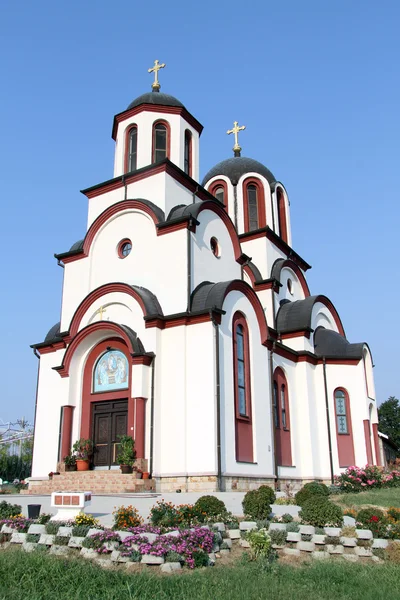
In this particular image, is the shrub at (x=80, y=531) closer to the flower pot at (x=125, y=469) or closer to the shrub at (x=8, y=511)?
the shrub at (x=8, y=511)

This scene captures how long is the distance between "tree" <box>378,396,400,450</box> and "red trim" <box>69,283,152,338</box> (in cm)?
3869

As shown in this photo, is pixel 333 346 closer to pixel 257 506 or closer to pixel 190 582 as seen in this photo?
pixel 257 506

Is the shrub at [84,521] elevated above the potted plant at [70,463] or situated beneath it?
situated beneath

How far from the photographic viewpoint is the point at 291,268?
23531 millimetres

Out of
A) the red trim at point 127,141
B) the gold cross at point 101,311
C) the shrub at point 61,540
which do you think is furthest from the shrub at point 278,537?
the red trim at point 127,141

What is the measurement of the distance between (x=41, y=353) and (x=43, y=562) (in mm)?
13000

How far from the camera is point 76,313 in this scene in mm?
16797

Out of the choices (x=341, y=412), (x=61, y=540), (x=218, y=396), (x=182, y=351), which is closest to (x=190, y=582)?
(x=61, y=540)

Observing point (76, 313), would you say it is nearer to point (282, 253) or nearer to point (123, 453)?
point (123, 453)

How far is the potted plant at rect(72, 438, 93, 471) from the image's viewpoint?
14877 millimetres

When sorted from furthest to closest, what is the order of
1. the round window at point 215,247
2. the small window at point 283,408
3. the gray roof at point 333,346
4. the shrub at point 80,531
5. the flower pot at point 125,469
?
1. the gray roof at point 333,346
2. the small window at point 283,408
3. the round window at point 215,247
4. the flower pot at point 125,469
5. the shrub at point 80,531

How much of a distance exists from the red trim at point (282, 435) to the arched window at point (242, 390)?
2.42 meters

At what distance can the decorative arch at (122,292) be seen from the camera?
1536 cm

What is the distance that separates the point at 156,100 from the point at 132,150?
188 centimetres
